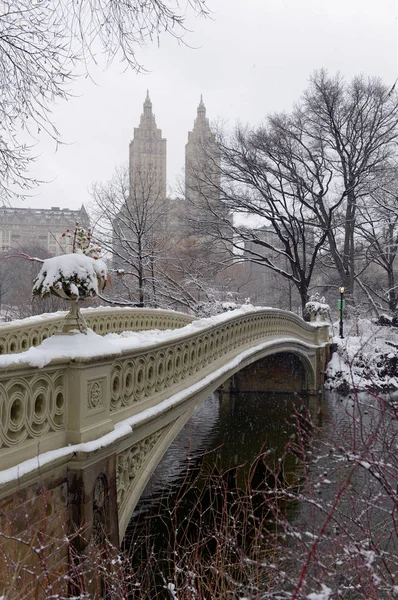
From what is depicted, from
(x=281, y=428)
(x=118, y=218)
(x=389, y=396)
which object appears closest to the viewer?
(x=281, y=428)

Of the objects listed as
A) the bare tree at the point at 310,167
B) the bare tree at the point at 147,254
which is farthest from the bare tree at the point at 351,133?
the bare tree at the point at 147,254

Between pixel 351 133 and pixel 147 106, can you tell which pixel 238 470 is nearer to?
pixel 351 133

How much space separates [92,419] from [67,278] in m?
1.25

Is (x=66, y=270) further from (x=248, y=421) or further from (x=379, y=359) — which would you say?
(x=379, y=359)

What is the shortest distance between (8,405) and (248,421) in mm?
13822

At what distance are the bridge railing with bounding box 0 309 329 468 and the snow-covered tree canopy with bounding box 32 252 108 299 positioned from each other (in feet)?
2.06

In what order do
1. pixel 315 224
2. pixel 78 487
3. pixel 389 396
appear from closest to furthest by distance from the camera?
1. pixel 78 487
2. pixel 389 396
3. pixel 315 224

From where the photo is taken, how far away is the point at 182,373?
7734mm

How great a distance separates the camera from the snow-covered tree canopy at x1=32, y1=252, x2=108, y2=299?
4.54m

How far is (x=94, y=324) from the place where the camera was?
39.7 feet

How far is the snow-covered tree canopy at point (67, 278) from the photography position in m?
4.54

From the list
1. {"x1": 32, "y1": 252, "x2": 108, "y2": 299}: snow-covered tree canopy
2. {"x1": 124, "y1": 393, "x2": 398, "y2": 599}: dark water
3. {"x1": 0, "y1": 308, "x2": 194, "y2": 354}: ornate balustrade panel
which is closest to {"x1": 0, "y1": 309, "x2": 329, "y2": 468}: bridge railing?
{"x1": 32, "y1": 252, "x2": 108, "y2": 299}: snow-covered tree canopy

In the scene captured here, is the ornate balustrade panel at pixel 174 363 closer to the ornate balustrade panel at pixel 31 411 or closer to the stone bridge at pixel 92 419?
the stone bridge at pixel 92 419

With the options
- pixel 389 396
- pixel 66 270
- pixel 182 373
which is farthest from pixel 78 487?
pixel 389 396
